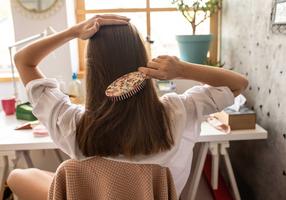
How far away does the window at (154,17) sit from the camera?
2.23m

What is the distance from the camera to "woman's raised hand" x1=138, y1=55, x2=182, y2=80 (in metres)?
0.83

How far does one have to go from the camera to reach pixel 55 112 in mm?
874

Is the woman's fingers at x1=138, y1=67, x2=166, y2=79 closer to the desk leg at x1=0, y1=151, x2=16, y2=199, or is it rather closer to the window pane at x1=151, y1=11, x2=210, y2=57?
the desk leg at x1=0, y1=151, x2=16, y2=199

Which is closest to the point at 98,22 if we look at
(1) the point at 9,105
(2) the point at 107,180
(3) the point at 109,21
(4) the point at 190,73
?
(3) the point at 109,21

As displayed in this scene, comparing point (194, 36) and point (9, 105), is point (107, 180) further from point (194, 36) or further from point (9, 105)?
point (194, 36)

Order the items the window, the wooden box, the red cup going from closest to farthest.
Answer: the wooden box
the red cup
the window

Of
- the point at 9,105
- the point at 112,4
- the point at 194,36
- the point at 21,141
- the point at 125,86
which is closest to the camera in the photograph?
the point at 125,86

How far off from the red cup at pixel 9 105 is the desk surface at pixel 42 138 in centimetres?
32

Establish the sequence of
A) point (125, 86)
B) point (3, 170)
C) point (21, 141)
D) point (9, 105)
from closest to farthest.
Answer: point (125, 86), point (21, 141), point (3, 170), point (9, 105)

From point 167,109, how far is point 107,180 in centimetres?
25

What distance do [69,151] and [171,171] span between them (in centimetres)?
30

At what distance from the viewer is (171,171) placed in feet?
3.15

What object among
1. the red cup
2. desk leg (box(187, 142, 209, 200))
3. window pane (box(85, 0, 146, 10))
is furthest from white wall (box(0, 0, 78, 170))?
desk leg (box(187, 142, 209, 200))

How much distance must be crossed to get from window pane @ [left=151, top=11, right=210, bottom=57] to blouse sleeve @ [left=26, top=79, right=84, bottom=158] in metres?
1.42
